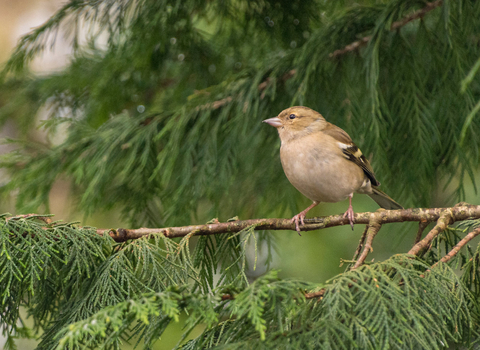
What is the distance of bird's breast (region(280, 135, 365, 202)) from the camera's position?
285 centimetres

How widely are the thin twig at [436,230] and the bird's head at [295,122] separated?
109 cm

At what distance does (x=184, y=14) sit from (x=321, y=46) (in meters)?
1.05

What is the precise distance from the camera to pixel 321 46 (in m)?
2.51

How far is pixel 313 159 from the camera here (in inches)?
116

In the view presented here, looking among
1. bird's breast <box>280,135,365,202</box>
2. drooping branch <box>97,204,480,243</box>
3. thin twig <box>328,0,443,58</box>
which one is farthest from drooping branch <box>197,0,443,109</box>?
drooping branch <box>97,204,480,243</box>

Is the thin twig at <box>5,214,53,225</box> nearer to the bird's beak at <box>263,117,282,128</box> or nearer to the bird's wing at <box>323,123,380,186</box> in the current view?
the bird's beak at <box>263,117,282,128</box>

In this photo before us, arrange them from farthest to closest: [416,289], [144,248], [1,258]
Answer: [144,248], [1,258], [416,289]

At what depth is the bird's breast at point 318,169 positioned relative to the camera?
285cm

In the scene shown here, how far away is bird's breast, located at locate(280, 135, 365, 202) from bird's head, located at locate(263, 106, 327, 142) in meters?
0.06

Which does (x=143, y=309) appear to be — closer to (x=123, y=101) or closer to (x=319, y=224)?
(x=319, y=224)

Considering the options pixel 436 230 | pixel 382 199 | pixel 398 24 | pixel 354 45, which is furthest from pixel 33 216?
pixel 382 199

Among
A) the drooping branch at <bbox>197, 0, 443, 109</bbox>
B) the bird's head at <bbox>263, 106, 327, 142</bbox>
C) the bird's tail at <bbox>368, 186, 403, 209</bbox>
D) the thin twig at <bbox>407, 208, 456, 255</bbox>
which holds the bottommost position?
the bird's tail at <bbox>368, 186, 403, 209</bbox>

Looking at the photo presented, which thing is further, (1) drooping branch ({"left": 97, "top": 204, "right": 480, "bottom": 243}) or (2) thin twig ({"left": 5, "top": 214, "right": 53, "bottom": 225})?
(1) drooping branch ({"left": 97, "top": 204, "right": 480, "bottom": 243})

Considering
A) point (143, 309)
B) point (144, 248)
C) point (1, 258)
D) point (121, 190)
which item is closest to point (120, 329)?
point (143, 309)
